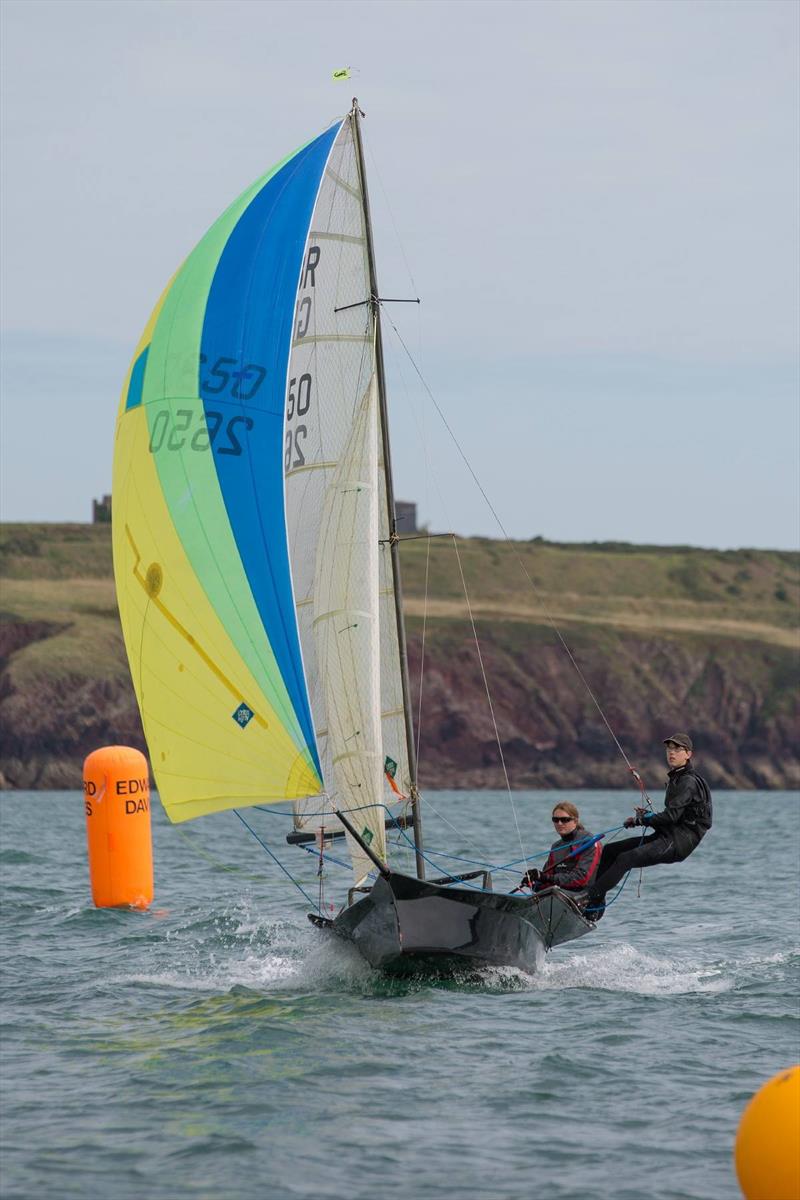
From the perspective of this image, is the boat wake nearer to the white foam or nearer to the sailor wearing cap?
the white foam

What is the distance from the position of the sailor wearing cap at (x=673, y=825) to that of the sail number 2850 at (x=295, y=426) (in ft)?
15.5

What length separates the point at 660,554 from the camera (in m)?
122

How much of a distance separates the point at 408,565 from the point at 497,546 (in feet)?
47.9

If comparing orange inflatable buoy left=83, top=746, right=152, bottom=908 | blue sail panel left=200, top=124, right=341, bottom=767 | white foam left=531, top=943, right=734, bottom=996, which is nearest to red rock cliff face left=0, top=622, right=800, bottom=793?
orange inflatable buoy left=83, top=746, right=152, bottom=908

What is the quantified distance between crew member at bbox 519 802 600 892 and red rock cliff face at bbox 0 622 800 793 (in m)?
64.0

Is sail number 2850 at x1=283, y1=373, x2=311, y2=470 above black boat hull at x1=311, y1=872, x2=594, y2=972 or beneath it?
above

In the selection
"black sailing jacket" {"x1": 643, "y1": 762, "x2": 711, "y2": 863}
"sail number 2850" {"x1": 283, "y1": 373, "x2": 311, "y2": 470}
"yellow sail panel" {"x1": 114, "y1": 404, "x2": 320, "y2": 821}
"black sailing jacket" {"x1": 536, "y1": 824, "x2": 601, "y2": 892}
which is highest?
"sail number 2850" {"x1": 283, "y1": 373, "x2": 311, "y2": 470}

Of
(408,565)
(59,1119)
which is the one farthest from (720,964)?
(408,565)

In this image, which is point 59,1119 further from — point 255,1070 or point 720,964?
point 720,964

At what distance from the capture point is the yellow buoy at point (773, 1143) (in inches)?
342

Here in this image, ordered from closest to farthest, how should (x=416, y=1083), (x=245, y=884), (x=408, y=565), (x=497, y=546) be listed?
(x=416, y=1083) → (x=245, y=884) → (x=408, y=565) → (x=497, y=546)

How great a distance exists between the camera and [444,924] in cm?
1633

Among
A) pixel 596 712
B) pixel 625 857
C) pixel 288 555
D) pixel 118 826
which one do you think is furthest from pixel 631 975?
pixel 596 712

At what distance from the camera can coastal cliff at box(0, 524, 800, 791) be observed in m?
80.9
